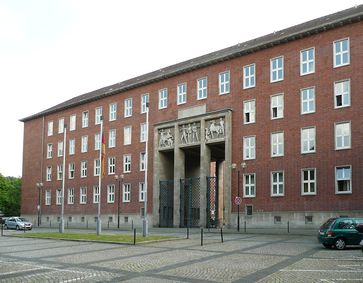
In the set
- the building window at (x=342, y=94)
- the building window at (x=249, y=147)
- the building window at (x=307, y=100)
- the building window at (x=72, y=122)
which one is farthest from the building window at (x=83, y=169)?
the building window at (x=342, y=94)

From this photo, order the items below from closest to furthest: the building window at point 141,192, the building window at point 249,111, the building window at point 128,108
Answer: the building window at point 249,111, the building window at point 141,192, the building window at point 128,108

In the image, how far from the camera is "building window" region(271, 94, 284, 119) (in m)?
43.3

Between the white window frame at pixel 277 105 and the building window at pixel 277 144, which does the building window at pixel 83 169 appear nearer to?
the building window at pixel 277 144

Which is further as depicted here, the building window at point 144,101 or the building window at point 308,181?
the building window at point 144,101

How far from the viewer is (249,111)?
45750 mm

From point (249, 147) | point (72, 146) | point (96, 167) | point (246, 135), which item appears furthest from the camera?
point (72, 146)

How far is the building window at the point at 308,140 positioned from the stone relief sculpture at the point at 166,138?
15683 mm

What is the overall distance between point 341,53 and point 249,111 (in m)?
9.93

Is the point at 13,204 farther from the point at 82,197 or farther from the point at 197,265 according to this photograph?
the point at 197,265

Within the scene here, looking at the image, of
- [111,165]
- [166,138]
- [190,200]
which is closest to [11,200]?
[111,165]

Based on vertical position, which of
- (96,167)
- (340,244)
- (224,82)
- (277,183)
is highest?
(224,82)

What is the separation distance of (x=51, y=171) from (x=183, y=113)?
1145 inches

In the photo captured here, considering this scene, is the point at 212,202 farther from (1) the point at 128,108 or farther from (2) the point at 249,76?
(1) the point at 128,108

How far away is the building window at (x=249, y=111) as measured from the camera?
4544 centimetres
